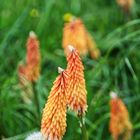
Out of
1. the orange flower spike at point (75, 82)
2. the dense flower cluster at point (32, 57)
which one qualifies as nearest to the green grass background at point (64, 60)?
the dense flower cluster at point (32, 57)

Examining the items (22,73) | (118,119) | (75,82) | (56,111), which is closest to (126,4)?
(22,73)

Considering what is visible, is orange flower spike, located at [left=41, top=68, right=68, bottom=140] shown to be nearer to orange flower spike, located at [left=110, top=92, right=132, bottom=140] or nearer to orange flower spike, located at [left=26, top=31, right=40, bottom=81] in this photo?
orange flower spike, located at [left=110, top=92, right=132, bottom=140]

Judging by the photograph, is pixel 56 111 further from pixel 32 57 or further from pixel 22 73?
pixel 22 73

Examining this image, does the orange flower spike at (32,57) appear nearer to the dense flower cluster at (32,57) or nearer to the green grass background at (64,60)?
the dense flower cluster at (32,57)

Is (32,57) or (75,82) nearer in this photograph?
(75,82)

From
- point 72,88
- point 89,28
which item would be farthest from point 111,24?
point 72,88

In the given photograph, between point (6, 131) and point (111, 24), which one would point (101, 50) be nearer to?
point (111, 24)
